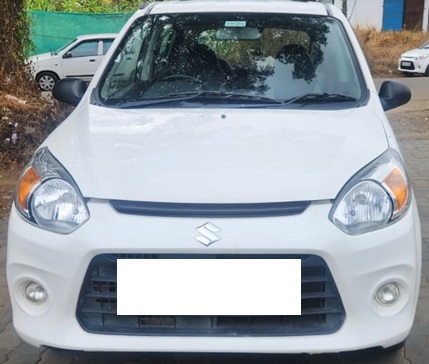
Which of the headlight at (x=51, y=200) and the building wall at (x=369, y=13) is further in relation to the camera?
the building wall at (x=369, y=13)

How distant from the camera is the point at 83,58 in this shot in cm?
1639

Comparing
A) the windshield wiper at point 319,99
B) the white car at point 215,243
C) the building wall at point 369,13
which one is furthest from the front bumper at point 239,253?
the building wall at point 369,13

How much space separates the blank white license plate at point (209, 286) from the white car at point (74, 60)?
568 inches

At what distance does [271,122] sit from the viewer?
3088 mm

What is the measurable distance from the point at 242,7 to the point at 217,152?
166 centimetres

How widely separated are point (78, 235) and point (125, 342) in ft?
1.43

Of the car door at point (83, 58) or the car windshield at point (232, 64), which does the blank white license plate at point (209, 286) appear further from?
the car door at point (83, 58)

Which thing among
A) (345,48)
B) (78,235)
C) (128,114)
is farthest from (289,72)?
(78,235)

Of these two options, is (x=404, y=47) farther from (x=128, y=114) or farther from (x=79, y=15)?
(x=128, y=114)

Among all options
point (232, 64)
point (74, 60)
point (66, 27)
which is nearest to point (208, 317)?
point (232, 64)

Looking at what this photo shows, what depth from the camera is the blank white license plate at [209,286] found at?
2414mm

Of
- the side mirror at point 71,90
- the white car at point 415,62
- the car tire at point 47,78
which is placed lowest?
the white car at point 415,62

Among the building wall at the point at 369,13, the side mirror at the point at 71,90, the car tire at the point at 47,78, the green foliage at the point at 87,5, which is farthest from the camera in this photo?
the building wall at the point at 369,13

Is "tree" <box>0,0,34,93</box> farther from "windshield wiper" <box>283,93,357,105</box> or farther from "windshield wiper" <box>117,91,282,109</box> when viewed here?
"windshield wiper" <box>283,93,357,105</box>
